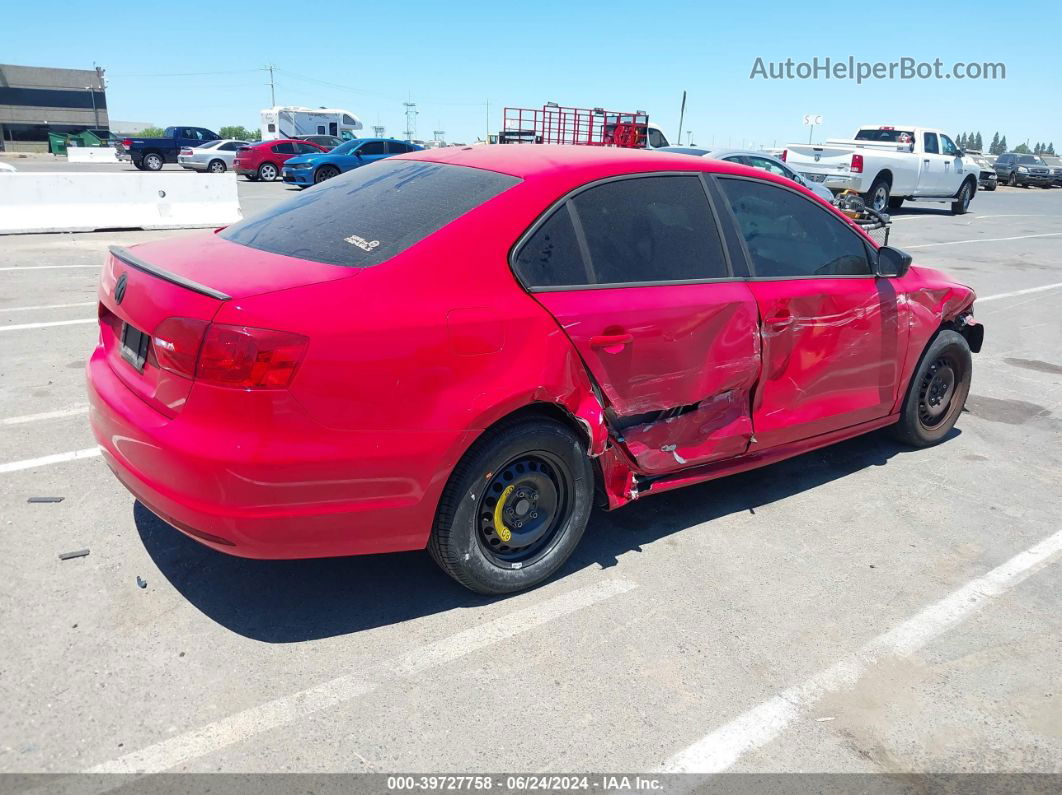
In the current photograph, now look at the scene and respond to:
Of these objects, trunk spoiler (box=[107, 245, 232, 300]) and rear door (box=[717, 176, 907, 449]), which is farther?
rear door (box=[717, 176, 907, 449])

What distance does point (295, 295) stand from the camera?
279cm

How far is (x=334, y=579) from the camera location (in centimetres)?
352

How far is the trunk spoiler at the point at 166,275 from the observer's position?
2781 mm

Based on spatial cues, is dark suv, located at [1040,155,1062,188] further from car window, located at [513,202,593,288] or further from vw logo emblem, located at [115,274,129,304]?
vw logo emblem, located at [115,274,129,304]

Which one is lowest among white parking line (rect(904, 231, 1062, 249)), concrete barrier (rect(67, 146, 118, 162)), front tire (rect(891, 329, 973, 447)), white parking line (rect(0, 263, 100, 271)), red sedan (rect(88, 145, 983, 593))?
concrete barrier (rect(67, 146, 118, 162))

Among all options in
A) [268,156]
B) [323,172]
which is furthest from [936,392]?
[268,156]

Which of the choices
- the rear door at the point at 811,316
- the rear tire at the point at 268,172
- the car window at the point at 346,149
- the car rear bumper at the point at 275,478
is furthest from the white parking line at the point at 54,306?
the rear tire at the point at 268,172

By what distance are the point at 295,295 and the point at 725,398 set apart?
2.06 meters

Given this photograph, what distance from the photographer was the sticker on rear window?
3119 mm

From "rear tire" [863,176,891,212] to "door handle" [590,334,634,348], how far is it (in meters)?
18.5

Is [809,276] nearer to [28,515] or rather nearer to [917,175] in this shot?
[28,515]

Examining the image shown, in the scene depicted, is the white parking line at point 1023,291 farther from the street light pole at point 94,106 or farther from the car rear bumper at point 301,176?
the street light pole at point 94,106

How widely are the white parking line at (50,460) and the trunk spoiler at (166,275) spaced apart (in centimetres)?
147

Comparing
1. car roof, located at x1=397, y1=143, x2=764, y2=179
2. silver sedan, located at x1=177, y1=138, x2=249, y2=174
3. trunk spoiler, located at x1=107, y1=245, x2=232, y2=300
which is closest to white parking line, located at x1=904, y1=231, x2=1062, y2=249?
car roof, located at x1=397, y1=143, x2=764, y2=179
